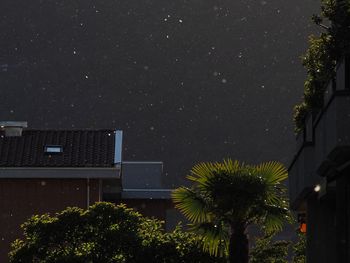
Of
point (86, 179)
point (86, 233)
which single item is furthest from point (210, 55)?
point (86, 233)

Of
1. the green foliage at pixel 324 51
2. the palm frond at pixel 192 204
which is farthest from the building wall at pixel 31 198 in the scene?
the palm frond at pixel 192 204

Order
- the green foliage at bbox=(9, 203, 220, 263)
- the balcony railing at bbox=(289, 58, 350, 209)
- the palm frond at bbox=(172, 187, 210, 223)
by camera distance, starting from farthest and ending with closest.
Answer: the green foliage at bbox=(9, 203, 220, 263) → the palm frond at bbox=(172, 187, 210, 223) → the balcony railing at bbox=(289, 58, 350, 209)

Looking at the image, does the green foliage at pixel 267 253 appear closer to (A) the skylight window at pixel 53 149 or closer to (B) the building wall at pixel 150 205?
(A) the skylight window at pixel 53 149

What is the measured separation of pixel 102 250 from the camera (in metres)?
21.5

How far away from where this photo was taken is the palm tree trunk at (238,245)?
64.8 feet

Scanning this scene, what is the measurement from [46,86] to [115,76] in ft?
55.6

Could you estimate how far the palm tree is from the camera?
20.0 m

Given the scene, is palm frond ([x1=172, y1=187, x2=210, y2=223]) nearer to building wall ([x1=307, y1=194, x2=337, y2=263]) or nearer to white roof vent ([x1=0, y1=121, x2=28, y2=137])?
building wall ([x1=307, y1=194, x2=337, y2=263])

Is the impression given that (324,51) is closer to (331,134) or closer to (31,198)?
(331,134)

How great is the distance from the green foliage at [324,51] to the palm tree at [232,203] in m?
1.97

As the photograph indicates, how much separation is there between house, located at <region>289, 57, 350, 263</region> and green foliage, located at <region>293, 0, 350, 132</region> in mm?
1412

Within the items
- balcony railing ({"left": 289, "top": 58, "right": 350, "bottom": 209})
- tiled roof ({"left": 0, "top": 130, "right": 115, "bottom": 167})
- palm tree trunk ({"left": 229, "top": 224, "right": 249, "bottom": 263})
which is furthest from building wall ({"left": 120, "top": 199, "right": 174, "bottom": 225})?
balcony railing ({"left": 289, "top": 58, "right": 350, "bottom": 209})

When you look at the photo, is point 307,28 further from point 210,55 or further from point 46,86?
point 46,86

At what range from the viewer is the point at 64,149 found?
38.6m
